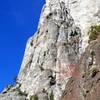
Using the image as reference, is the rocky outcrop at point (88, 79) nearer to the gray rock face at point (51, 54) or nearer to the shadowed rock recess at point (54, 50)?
the shadowed rock recess at point (54, 50)

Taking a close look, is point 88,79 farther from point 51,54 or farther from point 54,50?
point 54,50

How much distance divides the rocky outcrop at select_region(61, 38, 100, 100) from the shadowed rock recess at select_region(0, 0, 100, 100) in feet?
76.5

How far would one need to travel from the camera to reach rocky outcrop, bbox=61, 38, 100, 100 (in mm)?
50938

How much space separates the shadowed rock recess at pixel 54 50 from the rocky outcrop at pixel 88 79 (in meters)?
23.3

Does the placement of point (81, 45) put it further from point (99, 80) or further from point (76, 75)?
point (99, 80)

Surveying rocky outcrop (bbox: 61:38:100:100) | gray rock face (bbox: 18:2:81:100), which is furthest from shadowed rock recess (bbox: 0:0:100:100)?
rocky outcrop (bbox: 61:38:100:100)

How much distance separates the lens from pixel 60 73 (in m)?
104

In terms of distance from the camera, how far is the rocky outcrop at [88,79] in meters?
50.9

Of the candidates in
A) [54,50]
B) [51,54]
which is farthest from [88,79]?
[54,50]

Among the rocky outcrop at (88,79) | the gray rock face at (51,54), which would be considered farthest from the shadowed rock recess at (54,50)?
the rocky outcrop at (88,79)

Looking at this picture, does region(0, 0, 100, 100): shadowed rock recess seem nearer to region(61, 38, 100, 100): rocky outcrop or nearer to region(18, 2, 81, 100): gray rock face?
region(18, 2, 81, 100): gray rock face

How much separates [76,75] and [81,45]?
55633 mm

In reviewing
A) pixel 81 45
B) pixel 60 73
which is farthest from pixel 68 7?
pixel 60 73

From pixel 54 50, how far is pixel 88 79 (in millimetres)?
58633
